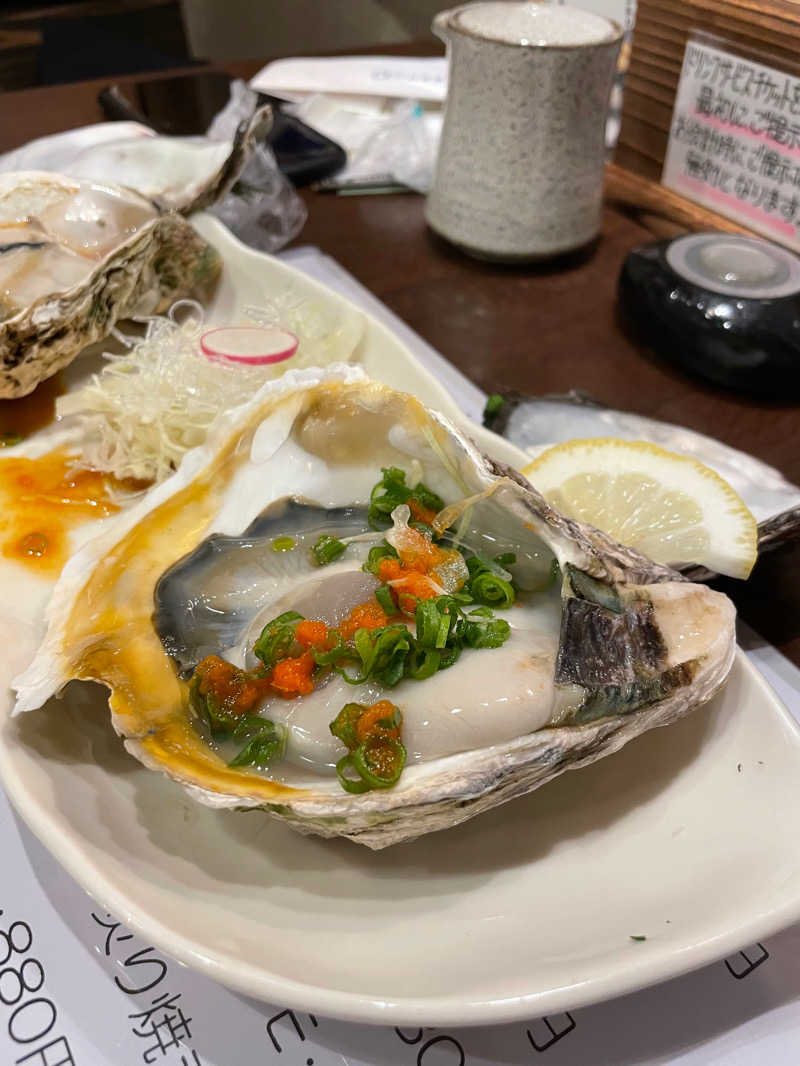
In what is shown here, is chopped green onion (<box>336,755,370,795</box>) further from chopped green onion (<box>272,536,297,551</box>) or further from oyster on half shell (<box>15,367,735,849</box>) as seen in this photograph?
chopped green onion (<box>272,536,297,551</box>)

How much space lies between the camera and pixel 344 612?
0.97m

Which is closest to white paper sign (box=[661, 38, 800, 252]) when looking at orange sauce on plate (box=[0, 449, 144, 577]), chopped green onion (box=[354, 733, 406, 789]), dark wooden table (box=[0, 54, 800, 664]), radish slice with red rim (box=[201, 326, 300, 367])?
dark wooden table (box=[0, 54, 800, 664])

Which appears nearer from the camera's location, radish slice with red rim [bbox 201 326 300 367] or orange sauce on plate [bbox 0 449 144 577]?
orange sauce on plate [bbox 0 449 144 577]

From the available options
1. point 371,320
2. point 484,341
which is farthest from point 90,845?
point 484,341

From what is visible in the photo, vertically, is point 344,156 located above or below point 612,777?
above

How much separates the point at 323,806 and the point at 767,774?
0.46 metres

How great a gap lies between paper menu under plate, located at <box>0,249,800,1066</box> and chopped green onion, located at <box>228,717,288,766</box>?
0.21 metres

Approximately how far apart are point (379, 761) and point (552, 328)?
55.1 inches

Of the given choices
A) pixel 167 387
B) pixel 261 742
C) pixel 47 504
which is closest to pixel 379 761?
pixel 261 742

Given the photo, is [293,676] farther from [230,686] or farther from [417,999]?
[417,999]

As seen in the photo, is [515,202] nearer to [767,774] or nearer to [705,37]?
[705,37]

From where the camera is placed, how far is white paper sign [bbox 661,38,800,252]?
1.88 metres

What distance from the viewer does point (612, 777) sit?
2.98 ft

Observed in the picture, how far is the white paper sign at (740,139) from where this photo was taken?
1875 mm
